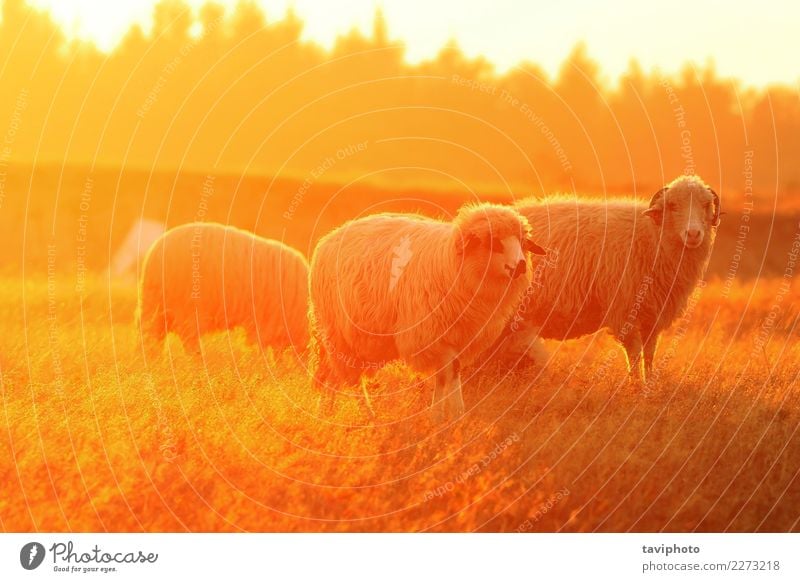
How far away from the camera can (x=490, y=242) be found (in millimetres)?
9367

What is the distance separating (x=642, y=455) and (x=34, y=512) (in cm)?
525

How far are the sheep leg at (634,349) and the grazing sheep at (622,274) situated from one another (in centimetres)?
1

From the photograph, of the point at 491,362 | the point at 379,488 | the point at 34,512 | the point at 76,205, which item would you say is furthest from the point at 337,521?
the point at 76,205

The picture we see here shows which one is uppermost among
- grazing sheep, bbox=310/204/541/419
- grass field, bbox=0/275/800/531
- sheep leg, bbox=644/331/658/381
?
→ grazing sheep, bbox=310/204/541/419

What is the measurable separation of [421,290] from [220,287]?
5.01 metres

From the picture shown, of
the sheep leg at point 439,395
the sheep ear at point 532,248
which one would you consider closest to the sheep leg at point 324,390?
the sheep leg at point 439,395

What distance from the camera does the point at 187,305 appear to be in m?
14.1

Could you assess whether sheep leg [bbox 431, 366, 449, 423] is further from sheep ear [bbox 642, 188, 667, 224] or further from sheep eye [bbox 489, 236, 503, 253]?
sheep ear [bbox 642, 188, 667, 224]

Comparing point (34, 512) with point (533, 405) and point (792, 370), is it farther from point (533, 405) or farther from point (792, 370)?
point (792, 370)

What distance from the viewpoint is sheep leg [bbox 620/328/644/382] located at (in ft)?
38.6

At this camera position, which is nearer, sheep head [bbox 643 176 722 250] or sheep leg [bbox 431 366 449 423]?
sheep leg [bbox 431 366 449 423]

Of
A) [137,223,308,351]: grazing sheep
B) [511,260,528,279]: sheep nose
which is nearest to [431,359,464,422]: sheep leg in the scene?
[511,260,528,279]: sheep nose

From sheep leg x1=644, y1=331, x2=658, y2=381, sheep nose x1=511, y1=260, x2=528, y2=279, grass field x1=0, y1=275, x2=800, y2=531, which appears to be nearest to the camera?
grass field x1=0, y1=275, x2=800, y2=531

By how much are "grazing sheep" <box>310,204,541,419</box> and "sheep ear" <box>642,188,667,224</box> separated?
2633 mm
